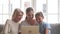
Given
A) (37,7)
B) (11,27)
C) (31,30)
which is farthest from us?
(37,7)

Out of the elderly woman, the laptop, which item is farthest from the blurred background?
the laptop

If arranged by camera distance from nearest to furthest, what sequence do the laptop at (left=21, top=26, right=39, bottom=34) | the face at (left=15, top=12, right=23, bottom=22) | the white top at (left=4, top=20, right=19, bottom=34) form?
1. the laptop at (left=21, top=26, right=39, bottom=34)
2. the white top at (left=4, top=20, right=19, bottom=34)
3. the face at (left=15, top=12, right=23, bottom=22)

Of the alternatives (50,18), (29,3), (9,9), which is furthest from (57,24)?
(9,9)

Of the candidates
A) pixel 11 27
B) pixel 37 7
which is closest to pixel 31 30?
pixel 11 27

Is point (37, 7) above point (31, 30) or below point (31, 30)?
above

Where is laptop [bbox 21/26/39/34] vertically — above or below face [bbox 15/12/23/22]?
below

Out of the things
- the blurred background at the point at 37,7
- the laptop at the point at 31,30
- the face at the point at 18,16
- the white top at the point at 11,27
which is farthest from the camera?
the blurred background at the point at 37,7

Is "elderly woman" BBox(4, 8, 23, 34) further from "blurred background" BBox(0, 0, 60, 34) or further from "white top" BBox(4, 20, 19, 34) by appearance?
"blurred background" BBox(0, 0, 60, 34)

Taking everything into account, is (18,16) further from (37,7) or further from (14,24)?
(37,7)

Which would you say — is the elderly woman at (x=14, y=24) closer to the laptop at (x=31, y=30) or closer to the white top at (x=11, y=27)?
the white top at (x=11, y=27)

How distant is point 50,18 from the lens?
3.98m

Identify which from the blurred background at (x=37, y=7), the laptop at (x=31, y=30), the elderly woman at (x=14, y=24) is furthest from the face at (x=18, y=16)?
the blurred background at (x=37, y=7)

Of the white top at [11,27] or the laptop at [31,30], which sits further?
the white top at [11,27]

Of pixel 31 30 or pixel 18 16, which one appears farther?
pixel 18 16
